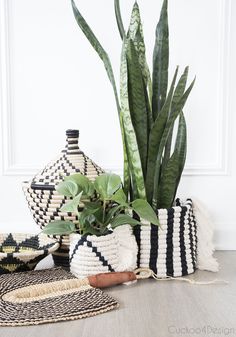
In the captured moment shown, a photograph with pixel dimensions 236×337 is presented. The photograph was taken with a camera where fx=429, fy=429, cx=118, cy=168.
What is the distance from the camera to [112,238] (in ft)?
3.08

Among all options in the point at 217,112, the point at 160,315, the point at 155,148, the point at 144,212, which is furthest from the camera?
the point at 217,112

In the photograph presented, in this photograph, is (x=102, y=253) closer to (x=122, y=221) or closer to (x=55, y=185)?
(x=122, y=221)

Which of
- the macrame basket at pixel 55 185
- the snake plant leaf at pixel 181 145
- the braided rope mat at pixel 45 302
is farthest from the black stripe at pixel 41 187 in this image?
the snake plant leaf at pixel 181 145

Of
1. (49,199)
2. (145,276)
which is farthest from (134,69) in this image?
(145,276)

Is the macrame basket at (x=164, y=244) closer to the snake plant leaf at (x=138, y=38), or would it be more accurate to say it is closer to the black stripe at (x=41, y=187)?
the black stripe at (x=41, y=187)

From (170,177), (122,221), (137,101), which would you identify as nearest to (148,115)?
(137,101)

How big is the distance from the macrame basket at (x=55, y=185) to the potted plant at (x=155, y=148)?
12cm

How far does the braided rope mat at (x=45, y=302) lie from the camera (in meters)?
0.72

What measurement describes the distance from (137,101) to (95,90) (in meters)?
0.34

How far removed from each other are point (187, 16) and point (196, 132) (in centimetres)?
35

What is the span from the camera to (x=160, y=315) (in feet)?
2.52

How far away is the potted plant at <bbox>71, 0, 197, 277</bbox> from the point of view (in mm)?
974

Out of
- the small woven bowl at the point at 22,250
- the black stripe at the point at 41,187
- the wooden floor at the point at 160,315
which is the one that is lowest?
the wooden floor at the point at 160,315

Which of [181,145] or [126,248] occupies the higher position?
[181,145]
